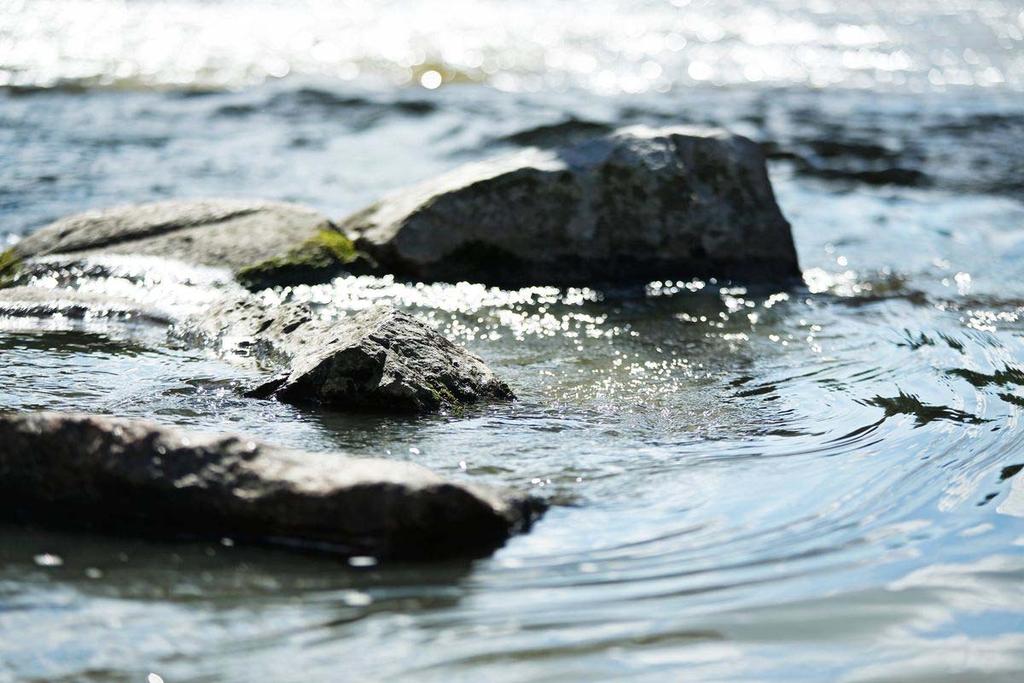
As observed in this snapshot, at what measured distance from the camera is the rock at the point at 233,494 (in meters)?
2.80

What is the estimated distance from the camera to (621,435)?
3.59 m

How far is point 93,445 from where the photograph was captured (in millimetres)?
2957

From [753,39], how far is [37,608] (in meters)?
12.7

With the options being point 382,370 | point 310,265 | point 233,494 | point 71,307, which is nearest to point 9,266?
point 71,307

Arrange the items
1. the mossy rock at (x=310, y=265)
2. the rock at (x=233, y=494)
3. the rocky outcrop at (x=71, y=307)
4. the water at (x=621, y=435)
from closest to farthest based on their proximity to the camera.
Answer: the water at (x=621, y=435), the rock at (x=233, y=494), the rocky outcrop at (x=71, y=307), the mossy rock at (x=310, y=265)

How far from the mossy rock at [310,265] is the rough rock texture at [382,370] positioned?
123cm

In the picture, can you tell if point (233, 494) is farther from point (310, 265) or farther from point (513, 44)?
point (513, 44)

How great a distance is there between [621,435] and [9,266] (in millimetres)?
3077

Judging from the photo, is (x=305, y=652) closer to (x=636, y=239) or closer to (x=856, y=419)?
(x=856, y=419)

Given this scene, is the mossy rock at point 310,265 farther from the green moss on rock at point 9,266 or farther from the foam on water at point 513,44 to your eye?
the foam on water at point 513,44

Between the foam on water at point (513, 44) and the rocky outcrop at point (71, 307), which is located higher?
the foam on water at point (513, 44)

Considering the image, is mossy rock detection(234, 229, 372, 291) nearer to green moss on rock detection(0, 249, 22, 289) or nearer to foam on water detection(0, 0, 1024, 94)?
green moss on rock detection(0, 249, 22, 289)

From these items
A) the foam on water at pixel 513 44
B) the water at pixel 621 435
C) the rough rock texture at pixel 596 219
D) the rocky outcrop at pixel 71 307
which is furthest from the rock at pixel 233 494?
the foam on water at pixel 513 44

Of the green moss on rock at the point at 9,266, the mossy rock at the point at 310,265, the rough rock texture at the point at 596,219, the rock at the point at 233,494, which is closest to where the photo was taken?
the rock at the point at 233,494
